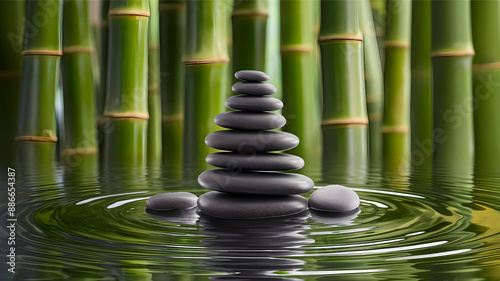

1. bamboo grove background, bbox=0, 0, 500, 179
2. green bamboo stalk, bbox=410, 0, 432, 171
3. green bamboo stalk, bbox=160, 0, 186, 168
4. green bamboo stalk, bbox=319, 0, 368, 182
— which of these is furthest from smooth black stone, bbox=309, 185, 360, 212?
green bamboo stalk, bbox=160, 0, 186, 168

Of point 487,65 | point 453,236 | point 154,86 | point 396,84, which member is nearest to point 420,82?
point 396,84

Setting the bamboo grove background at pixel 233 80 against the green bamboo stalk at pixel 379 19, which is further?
the green bamboo stalk at pixel 379 19

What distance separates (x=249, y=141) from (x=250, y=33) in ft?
2.42

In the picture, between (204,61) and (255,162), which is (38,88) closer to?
(204,61)

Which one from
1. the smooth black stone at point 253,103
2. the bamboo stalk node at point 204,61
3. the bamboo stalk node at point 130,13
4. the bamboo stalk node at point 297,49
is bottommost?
the smooth black stone at point 253,103

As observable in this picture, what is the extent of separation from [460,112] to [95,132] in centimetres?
103

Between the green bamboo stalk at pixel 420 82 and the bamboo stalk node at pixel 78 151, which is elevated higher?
the green bamboo stalk at pixel 420 82

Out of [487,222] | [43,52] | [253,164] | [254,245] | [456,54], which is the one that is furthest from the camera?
[43,52]

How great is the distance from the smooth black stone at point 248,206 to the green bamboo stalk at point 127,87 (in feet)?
2.36

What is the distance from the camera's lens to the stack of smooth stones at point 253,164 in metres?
0.86

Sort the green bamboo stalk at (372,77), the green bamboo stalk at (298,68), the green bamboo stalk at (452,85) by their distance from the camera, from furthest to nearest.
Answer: the green bamboo stalk at (372,77) → the green bamboo stalk at (298,68) → the green bamboo stalk at (452,85)

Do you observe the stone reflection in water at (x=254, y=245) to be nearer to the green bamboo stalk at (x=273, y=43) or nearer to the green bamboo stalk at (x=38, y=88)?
the green bamboo stalk at (x=38, y=88)

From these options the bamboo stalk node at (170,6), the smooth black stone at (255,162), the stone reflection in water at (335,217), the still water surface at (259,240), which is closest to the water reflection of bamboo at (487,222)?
the still water surface at (259,240)

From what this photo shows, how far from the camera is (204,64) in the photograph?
149 cm
